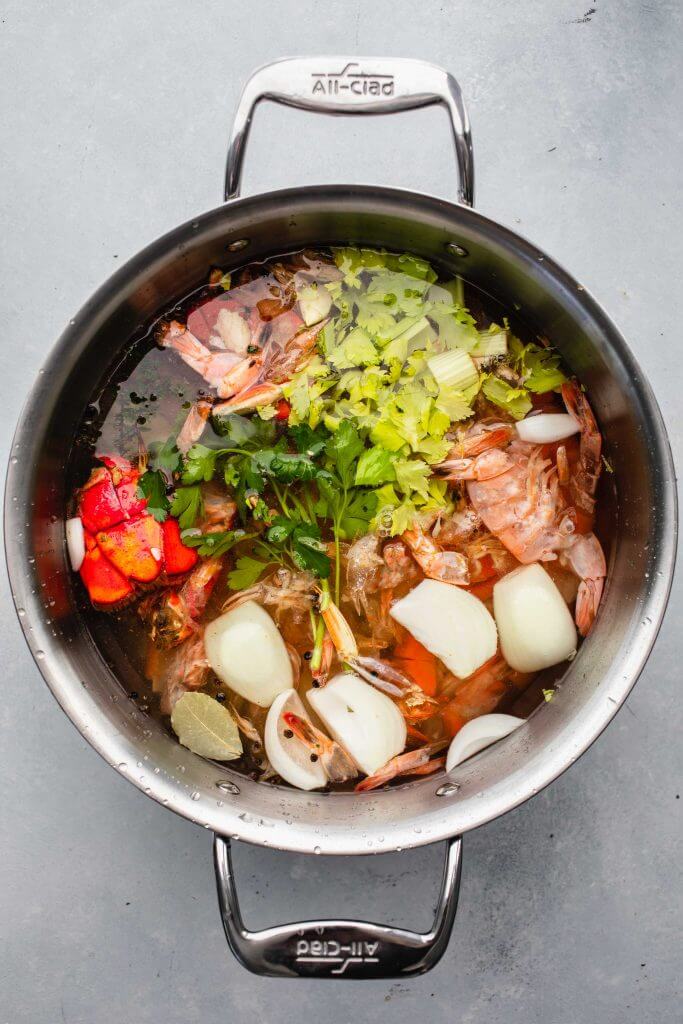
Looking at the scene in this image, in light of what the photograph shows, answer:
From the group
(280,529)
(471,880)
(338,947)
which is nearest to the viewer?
(338,947)

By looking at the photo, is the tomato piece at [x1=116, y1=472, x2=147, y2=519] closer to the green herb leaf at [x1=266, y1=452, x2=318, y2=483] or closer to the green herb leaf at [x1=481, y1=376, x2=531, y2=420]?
the green herb leaf at [x1=266, y1=452, x2=318, y2=483]

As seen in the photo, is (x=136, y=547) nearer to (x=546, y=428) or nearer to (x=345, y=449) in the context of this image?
(x=345, y=449)

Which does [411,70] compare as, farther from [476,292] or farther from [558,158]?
[558,158]

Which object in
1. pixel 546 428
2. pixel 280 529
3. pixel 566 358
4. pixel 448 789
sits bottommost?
pixel 448 789

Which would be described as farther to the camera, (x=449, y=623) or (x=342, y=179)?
(x=342, y=179)

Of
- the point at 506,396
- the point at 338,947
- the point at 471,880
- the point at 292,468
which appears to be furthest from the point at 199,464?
the point at 471,880

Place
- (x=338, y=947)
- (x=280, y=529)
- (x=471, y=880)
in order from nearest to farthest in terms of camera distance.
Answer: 1. (x=338, y=947)
2. (x=280, y=529)
3. (x=471, y=880)

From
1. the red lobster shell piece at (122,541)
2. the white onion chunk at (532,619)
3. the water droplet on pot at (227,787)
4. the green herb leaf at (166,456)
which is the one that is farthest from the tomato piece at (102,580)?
the white onion chunk at (532,619)

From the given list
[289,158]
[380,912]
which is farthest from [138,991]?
[289,158]

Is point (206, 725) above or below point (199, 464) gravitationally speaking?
below
